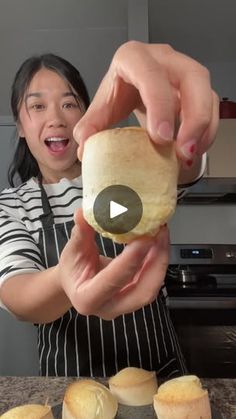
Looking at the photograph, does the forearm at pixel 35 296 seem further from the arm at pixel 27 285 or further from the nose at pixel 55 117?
the nose at pixel 55 117

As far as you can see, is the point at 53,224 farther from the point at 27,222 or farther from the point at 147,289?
the point at 147,289

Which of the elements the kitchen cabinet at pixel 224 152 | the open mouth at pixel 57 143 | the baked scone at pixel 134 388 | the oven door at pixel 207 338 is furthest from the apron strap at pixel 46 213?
the kitchen cabinet at pixel 224 152

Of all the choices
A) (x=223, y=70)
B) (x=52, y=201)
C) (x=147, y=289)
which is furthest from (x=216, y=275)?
(x=147, y=289)

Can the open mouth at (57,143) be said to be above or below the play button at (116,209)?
below

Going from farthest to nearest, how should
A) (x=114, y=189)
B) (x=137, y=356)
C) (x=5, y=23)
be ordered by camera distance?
(x=5, y=23) → (x=137, y=356) → (x=114, y=189)

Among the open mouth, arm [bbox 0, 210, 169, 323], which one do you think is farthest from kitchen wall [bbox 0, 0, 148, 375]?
arm [bbox 0, 210, 169, 323]

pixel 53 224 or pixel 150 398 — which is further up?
pixel 53 224

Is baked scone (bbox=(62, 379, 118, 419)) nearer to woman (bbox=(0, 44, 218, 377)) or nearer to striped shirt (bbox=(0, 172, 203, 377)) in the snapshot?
woman (bbox=(0, 44, 218, 377))

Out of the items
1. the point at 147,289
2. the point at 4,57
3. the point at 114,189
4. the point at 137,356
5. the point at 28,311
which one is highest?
the point at 4,57
